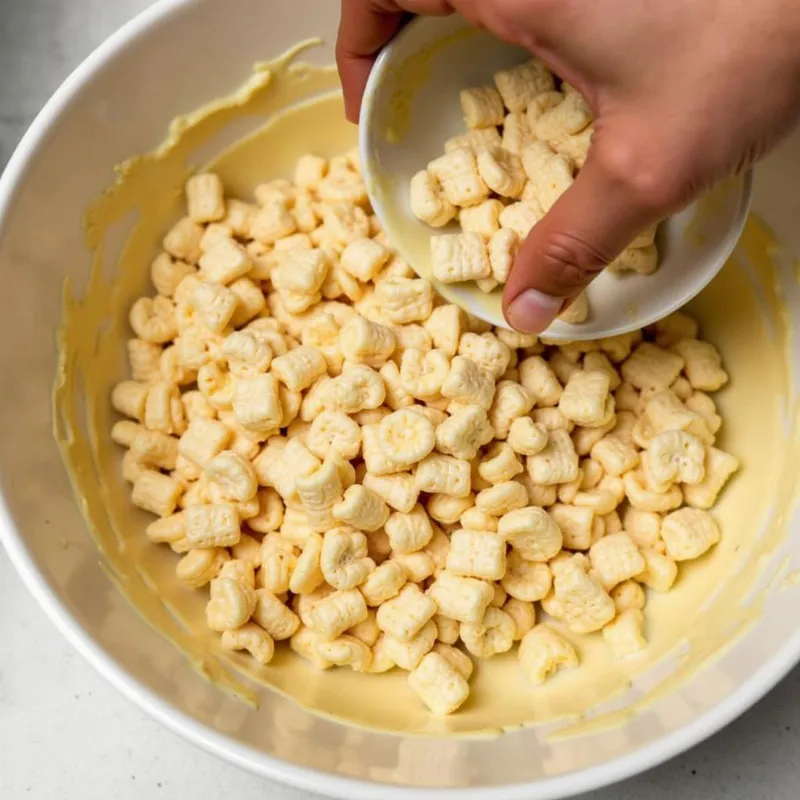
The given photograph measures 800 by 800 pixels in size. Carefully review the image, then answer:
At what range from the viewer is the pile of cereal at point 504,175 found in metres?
0.94

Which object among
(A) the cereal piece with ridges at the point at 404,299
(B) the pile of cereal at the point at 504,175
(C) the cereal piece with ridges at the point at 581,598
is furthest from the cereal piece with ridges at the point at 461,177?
(C) the cereal piece with ridges at the point at 581,598

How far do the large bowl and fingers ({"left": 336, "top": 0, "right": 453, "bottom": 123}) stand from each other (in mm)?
124

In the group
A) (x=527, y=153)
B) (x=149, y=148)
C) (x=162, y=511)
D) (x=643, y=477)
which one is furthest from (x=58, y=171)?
A: (x=643, y=477)

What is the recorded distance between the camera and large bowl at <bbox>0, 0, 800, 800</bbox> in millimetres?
800

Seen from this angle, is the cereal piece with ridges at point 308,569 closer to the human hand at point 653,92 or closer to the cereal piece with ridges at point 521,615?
the cereal piece with ridges at point 521,615

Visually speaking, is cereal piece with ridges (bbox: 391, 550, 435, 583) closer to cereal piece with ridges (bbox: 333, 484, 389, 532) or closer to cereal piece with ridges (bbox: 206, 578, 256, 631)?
cereal piece with ridges (bbox: 333, 484, 389, 532)

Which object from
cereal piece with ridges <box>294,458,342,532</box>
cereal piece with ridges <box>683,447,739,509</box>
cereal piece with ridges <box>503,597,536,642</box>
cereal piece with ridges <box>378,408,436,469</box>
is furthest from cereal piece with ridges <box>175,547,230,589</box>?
cereal piece with ridges <box>683,447,739,509</box>

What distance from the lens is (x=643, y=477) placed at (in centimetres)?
104

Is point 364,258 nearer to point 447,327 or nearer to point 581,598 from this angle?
point 447,327

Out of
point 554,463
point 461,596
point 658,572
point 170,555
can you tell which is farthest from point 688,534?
point 170,555

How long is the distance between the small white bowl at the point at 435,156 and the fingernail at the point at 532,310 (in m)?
0.14

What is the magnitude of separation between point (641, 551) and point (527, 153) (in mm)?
470

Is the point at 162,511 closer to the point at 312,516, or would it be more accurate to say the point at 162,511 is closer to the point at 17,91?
the point at 312,516

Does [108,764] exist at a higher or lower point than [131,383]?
lower
